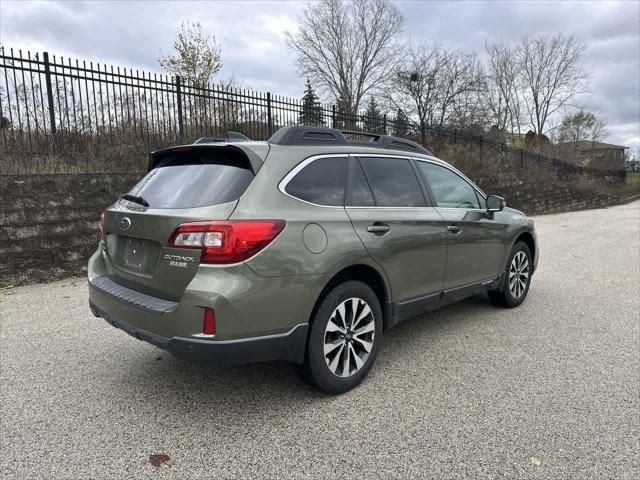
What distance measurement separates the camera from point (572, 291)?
5879 millimetres

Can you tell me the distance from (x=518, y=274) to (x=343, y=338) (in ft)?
9.86

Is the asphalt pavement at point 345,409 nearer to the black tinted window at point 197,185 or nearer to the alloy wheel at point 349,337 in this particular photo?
the alloy wheel at point 349,337

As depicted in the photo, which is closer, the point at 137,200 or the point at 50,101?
the point at 137,200

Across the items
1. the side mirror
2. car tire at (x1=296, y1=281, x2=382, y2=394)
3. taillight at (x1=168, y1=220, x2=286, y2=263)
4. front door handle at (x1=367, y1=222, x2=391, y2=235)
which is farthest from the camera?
the side mirror

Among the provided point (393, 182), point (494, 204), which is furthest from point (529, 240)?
point (393, 182)

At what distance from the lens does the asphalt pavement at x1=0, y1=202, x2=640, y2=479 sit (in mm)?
2350

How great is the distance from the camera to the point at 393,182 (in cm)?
360

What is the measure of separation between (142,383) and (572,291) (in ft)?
17.6

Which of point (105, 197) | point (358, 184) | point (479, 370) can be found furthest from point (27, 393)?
point (105, 197)

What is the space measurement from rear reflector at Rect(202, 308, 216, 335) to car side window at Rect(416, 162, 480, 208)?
7.71ft

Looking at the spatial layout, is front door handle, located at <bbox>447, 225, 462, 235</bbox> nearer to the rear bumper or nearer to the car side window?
the car side window

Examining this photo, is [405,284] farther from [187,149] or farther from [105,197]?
[105,197]

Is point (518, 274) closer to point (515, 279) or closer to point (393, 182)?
point (515, 279)

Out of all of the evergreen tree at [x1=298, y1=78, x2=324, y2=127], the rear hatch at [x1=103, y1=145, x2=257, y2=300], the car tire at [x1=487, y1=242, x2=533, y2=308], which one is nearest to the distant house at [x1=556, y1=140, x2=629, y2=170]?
the evergreen tree at [x1=298, y1=78, x2=324, y2=127]
